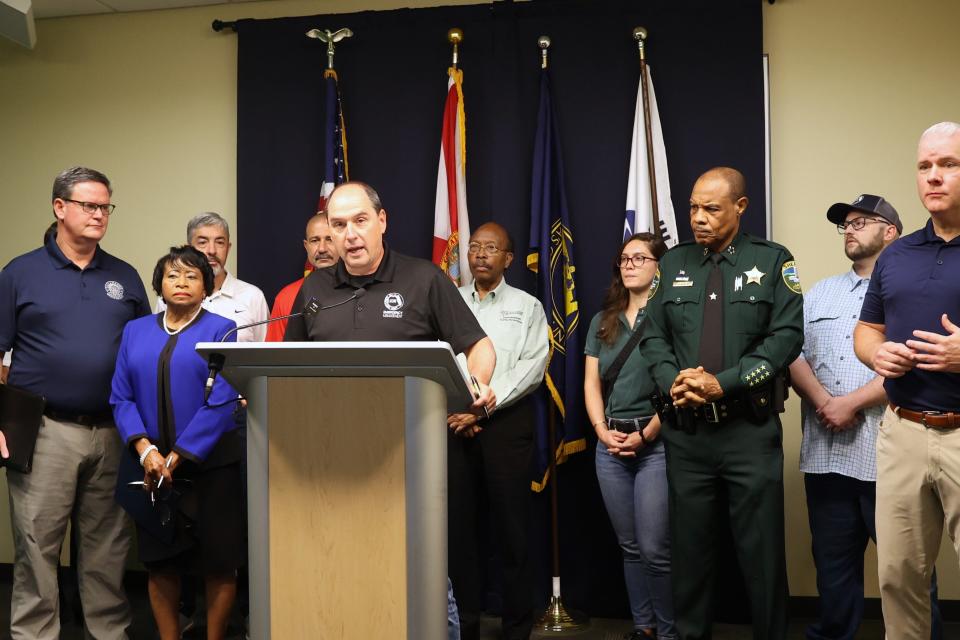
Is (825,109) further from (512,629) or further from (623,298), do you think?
(512,629)

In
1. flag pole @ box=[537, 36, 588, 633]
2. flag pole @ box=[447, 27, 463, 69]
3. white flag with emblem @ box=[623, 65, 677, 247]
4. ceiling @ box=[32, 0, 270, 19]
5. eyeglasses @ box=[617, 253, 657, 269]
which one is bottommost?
flag pole @ box=[537, 36, 588, 633]

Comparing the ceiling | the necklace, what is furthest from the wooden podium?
the ceiling

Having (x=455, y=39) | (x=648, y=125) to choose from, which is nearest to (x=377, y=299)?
(x=648, y=125)

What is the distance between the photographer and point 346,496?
1.96 metres

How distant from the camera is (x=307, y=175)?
15.6 feet

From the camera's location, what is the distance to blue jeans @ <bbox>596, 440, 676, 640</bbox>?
11.8 feet

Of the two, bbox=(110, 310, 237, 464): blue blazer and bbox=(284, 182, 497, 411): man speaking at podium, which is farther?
bbox=(110, 310, 237, 464): blue blazer

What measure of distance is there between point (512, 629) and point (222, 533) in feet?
4.36

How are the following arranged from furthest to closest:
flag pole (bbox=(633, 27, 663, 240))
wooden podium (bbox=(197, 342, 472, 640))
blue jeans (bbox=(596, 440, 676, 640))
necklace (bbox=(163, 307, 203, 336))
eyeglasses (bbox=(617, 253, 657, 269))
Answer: flag pole (bbox=(633, 27, 663, 240)), eyeglasses (bbox=(617, 253, 657, 269)), blue jeans (bbox=(596, 440, 676, 640)), necklace (bbox=(163, 307, 203, 336)), wooden podium (bbox=(197, 342, 472, 640))

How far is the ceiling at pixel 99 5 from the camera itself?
4871mm

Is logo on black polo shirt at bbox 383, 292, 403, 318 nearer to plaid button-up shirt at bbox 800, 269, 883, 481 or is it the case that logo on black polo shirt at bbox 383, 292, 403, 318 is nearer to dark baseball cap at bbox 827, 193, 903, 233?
plaid button-up shirt at bbox 800, 269, 883, 481

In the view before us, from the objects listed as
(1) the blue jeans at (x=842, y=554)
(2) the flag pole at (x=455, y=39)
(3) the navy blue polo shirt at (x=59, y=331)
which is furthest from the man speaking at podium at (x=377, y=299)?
(2) the flag pole at (x=455, y=39)

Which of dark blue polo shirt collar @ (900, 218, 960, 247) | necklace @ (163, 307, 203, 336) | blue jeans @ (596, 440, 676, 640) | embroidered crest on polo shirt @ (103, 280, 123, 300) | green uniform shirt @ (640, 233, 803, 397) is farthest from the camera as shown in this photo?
blue jeans @ (596, 440, 676, 640)

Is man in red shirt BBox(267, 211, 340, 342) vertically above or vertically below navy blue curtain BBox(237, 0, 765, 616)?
below
